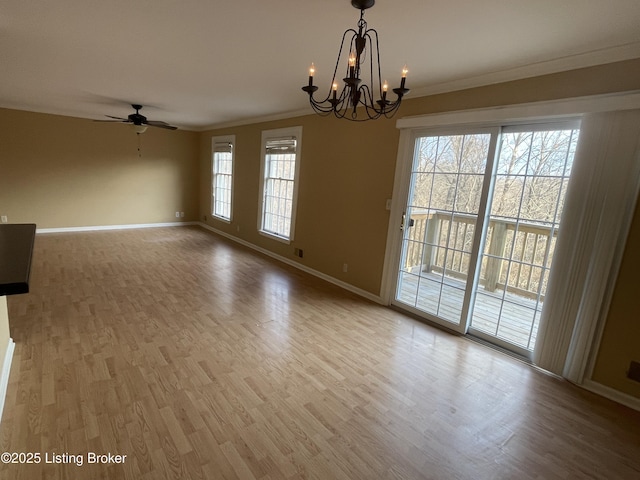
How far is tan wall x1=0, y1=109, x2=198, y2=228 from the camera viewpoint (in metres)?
5.86

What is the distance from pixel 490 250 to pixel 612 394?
1.34 m

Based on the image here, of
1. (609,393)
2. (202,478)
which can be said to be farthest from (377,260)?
(202,478)

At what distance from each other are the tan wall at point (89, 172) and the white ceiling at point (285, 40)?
9.53ft

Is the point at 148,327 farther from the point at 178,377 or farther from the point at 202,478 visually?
the point at 202,478

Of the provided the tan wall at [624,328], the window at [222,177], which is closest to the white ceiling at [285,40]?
the tan wall at [624,328]

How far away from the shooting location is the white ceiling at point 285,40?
5.92 ft

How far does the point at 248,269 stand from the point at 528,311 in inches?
140

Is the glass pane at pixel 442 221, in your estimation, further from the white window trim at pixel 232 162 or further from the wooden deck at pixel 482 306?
the white window trim at pixel 232 162

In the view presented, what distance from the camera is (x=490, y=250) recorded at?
9.91 feet

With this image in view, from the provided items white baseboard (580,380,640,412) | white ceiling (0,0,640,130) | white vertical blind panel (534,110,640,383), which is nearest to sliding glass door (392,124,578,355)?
white vertical blind panel (534,110,640,383)

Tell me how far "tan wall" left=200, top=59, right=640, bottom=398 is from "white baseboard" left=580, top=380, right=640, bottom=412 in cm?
4

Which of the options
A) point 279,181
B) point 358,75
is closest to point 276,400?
point 358,75

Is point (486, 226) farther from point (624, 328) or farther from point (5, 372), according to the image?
point (5, 372)

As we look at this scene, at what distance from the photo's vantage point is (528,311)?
2.88 metres
